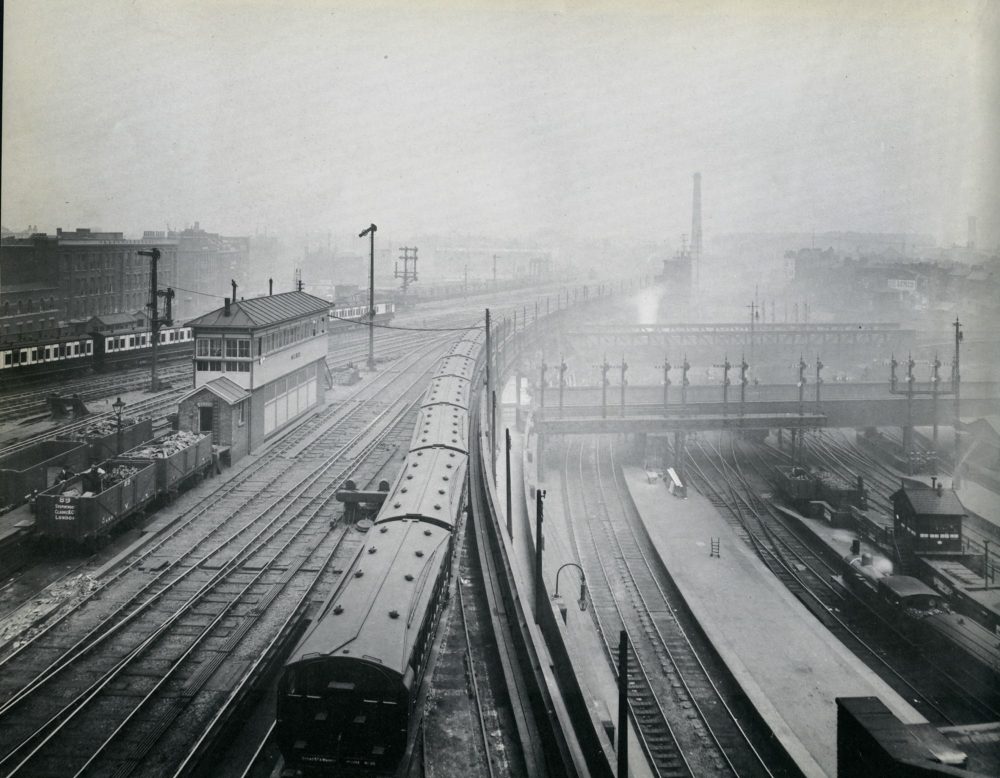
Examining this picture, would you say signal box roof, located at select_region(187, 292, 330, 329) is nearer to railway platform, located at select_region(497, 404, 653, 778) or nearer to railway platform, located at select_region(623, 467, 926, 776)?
railway platform, located at select_region(497, 404, 653, 778)

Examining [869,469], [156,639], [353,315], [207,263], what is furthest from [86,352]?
[869,469]

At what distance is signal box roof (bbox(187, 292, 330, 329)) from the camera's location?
1556 cm

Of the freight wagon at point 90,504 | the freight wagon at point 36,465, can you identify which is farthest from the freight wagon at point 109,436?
the freight wagon at point 90,504

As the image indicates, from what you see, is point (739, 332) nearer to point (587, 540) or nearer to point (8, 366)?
point (587, 540)

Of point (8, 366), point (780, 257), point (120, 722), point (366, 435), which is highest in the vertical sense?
point (780, 257)

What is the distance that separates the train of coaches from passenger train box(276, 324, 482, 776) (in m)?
13.8

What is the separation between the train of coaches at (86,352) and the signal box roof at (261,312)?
3448mm

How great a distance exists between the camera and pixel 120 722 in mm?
7105

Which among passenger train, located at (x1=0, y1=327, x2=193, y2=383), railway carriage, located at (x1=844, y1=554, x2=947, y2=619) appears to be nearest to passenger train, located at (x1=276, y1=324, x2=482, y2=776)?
railway carriage, located at (x1=844, y1=554, x2=947, y2=619)

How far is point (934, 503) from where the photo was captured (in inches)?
721

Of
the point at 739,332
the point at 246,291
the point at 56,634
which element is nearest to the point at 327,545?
the point at 56,634

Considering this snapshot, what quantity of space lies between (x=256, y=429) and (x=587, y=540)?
1069cm

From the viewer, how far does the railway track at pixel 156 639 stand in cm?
683

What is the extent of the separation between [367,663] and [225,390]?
1093cm
